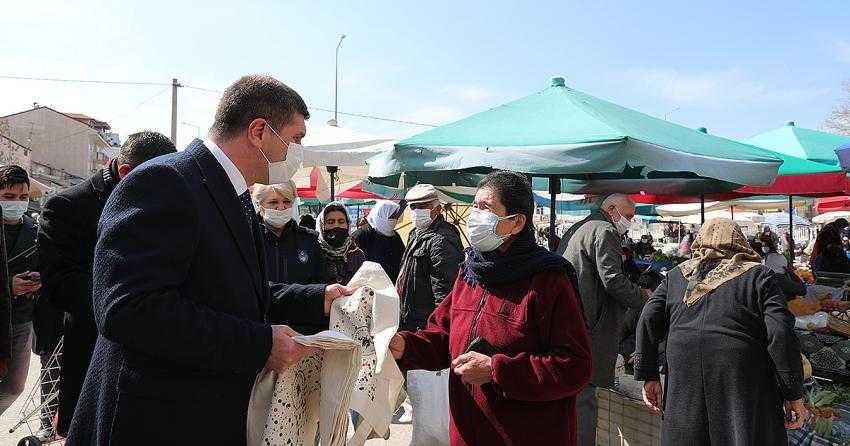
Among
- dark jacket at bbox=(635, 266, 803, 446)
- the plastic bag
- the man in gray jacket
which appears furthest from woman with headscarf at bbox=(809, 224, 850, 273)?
dark jacket at bbox=(635, 266, 803, 446)

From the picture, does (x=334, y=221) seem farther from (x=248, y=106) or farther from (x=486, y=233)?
(x=248, y=106)

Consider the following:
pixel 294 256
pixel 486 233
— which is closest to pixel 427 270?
pixel 294 256

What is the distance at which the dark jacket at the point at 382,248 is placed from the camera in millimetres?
6680

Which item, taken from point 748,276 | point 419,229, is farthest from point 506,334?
point 419,229

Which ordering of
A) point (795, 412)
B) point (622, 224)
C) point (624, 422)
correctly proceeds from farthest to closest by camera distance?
point (622, 224)
point (624, 422)
point (795, 412)

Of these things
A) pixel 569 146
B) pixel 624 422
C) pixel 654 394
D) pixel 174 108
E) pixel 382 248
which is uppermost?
pixel 174 108

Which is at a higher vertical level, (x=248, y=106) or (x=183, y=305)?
(x=248, y=106)

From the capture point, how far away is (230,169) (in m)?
1.81

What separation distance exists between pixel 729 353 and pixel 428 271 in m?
2.54

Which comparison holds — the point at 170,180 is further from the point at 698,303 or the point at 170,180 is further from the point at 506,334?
the point at 698,303

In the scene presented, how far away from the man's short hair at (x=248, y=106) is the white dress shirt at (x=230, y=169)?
5 centimetres

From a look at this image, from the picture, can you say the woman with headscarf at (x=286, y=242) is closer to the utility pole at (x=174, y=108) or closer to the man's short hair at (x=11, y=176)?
the man's short hair at (x=11, y=176)

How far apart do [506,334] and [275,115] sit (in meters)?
1.26

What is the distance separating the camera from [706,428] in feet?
10.6
